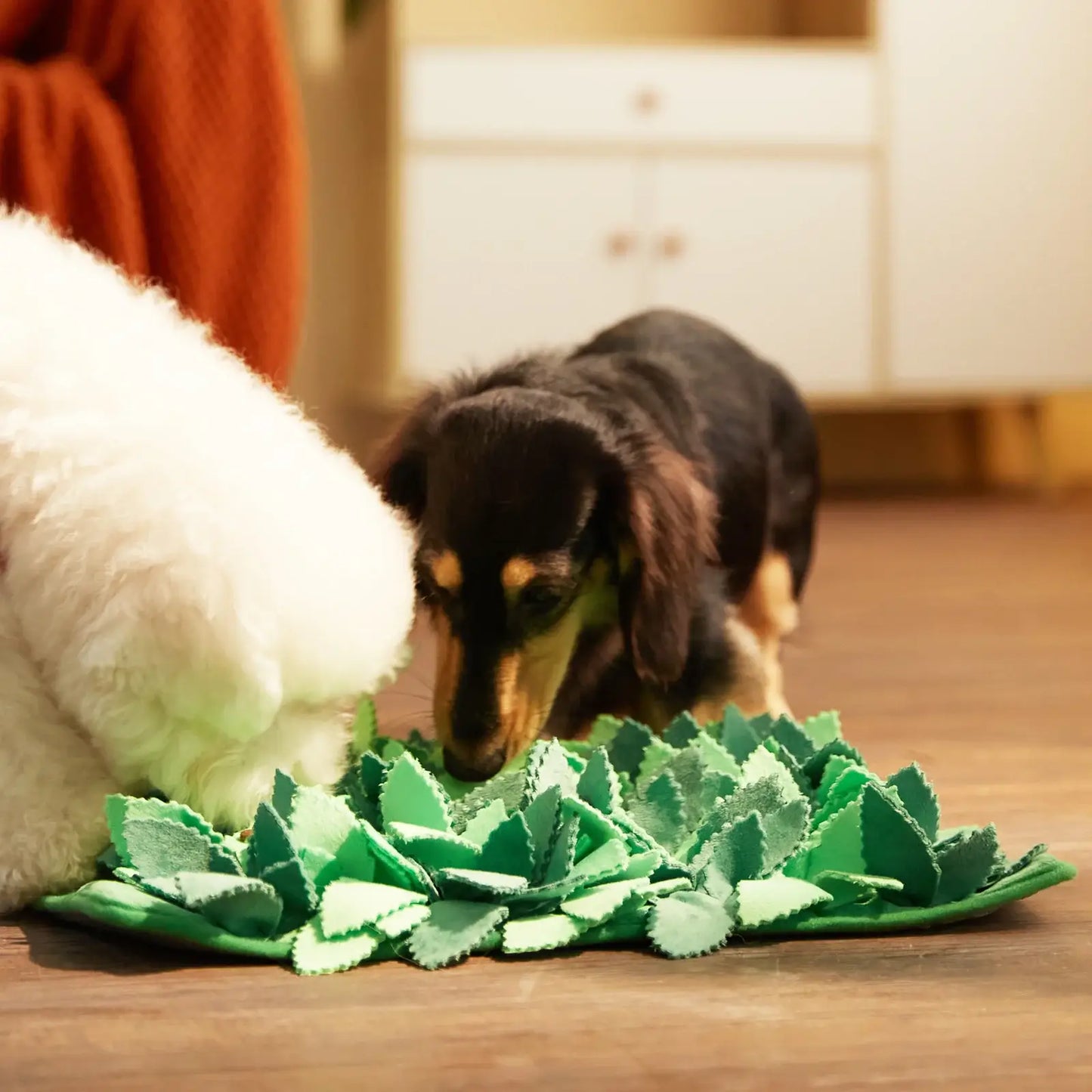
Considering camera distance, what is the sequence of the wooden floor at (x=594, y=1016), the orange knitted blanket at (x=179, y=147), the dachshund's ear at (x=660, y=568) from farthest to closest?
the orange knitted blanket at (x=179, y=147) → the dachshund's ear at (x=660, y=568) → the wooden floor at (x=594, y=1016)

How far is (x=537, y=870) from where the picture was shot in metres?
0.96

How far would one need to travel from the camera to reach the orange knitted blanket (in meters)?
1.47

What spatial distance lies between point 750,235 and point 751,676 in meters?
2.40

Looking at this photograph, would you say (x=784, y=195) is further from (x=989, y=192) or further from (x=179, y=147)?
(x=179, y=147)

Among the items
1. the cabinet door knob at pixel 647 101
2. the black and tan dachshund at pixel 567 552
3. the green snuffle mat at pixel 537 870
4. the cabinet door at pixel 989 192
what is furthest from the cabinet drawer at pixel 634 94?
Result: the green snuffle mat at pixel 537 870

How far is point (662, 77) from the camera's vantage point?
3.57m

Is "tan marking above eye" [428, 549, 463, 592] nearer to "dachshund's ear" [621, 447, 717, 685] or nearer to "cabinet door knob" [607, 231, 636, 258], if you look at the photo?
"dachshund's ear" [621, 447, 717, 685]

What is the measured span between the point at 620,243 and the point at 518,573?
2.53m

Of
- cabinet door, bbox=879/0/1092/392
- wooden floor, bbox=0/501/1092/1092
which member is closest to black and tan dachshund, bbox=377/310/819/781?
wooden floor, bbox=0/501/1092/1092

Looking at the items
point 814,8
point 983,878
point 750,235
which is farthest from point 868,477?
point 983,878

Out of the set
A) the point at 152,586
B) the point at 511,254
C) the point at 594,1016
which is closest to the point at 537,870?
the point at 594,1016

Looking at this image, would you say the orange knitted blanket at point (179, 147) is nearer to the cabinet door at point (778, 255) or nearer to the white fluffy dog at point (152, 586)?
the white fluffy dog at point (152, 586)

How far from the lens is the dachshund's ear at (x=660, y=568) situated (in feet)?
4.27

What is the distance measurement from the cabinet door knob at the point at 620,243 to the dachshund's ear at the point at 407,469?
232cm
